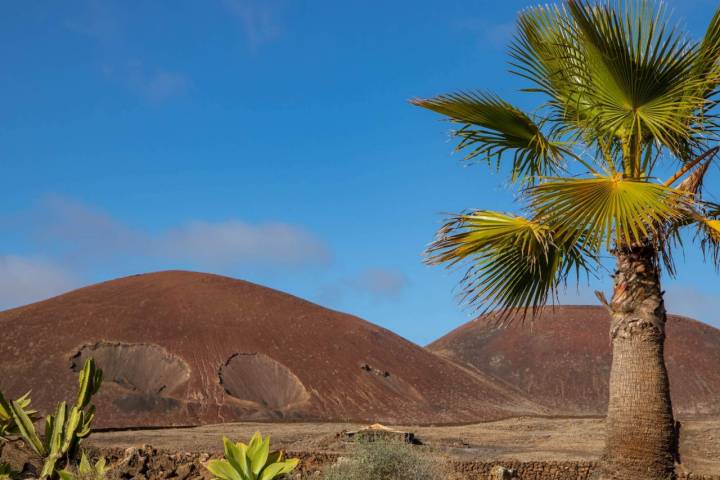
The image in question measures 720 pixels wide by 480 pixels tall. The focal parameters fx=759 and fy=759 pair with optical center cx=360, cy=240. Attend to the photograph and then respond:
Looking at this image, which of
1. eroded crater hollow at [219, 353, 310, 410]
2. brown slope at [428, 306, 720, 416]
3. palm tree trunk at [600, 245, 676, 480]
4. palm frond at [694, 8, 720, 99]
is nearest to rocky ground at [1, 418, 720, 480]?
palm tree trunk at [600, 245, 676, 480]

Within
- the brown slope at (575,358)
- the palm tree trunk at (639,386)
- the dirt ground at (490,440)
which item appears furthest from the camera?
the brown slope at (575,358)

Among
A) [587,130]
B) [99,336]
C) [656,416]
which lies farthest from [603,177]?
[99,336]

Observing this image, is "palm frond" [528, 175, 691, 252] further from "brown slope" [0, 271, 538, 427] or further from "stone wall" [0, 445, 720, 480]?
"brown slope" [0, 271, 538, 427]

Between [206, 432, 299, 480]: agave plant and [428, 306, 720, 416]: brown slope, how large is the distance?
55825mm

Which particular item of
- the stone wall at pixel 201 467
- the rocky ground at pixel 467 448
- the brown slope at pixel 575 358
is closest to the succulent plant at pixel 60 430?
the stone wall at pixel 201 467

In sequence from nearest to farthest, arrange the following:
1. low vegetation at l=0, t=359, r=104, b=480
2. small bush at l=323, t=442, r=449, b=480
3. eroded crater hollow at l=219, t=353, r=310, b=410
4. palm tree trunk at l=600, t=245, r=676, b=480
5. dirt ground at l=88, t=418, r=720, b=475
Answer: palm tree trunk at l=600, t=245, r=676, b=480 < small bush at l=323, t=442, r=449, b=480 < low vegetation at l=0, t=359, r=104, b=480 < dirt ground at l=88, t=418, r=720, b=475 < eroded crater hollow at l=219, t=353, r=310, b=410

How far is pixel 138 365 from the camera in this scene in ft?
137

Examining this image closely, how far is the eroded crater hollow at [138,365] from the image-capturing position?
40656mm

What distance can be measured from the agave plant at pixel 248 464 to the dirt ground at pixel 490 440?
1222 cm

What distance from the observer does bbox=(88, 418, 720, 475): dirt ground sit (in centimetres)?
2048

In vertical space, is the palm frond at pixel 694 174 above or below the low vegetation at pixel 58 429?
above

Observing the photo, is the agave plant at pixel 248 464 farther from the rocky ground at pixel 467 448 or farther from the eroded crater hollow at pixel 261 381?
the eroded crater hollow at pixel 261 381

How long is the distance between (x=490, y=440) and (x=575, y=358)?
45359 mm

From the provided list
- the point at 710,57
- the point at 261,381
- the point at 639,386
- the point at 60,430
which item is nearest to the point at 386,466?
the point at 639,386
